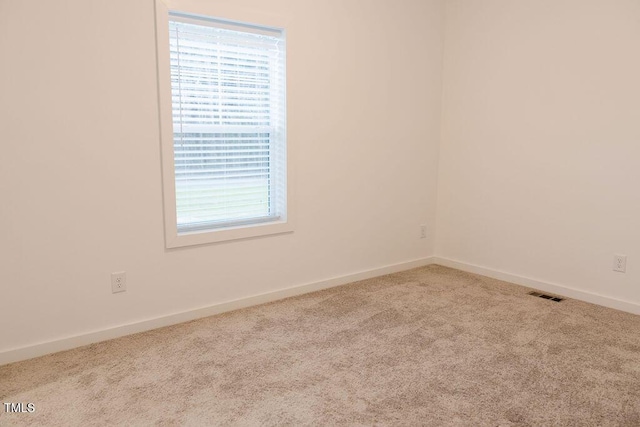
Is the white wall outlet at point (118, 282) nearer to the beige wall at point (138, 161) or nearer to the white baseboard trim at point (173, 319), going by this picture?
the beige wall at point (138, 161)

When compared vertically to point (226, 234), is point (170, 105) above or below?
above

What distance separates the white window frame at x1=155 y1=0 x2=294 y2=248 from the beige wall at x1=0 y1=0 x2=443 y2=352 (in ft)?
0.16

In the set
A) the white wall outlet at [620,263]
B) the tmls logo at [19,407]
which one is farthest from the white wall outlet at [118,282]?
the white wall outlet at [620,263]

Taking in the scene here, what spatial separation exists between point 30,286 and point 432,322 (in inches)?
96.9

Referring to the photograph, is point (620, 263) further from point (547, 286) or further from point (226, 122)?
point (226, 122)

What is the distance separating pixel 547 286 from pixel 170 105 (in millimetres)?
3205

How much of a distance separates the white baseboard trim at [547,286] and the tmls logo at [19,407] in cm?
356

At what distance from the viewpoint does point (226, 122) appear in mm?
3346

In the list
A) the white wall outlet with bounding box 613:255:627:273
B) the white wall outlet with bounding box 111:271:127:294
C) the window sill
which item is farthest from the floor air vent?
the white wall outlet with bounding box 111:271:127:294

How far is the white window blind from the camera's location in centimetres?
312

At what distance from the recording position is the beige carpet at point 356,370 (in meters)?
2.14

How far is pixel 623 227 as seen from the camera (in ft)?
11.2

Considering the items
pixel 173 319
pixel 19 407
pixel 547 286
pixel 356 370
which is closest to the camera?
pixel 19 407

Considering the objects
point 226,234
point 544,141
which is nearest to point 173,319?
point 226,234
